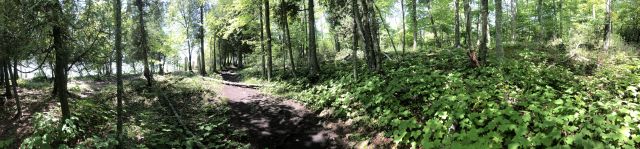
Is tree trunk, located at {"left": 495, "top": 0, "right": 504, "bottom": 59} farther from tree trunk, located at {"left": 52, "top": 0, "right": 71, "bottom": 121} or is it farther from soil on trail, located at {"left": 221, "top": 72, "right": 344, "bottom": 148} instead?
tree trunk, located at {"left": 52, "top": 0, "right": 71, "bottom": 121}

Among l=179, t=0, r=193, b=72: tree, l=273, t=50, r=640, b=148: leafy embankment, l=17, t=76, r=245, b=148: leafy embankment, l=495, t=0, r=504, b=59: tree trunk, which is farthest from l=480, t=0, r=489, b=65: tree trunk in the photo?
l=179, t=0, r=193, b=72: tree

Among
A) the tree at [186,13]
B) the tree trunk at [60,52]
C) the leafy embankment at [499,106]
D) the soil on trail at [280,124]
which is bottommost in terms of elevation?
the soil on trail at [280,124]

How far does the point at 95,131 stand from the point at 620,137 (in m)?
11.0

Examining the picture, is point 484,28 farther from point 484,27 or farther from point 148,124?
point 148,124

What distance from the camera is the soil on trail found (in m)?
8.66

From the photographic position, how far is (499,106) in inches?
258

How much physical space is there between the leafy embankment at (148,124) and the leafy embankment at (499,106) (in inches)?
130

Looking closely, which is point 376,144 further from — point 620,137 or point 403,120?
point 620,137

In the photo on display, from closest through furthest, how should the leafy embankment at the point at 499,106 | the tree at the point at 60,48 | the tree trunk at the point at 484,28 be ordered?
1. the leafy embankment at the point at 499,106
2. the tree at the point at 60,48
3. the tree trunk at the point at 484,28

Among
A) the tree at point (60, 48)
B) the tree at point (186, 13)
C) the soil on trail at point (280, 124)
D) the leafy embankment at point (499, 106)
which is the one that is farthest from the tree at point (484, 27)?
the tree at point (186, 13)

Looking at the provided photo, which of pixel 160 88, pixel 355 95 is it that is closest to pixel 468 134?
pixel 355 95

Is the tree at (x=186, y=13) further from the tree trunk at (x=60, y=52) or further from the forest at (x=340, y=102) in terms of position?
the tree trunk at (x=60, y=52)

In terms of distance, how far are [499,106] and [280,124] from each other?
5.79 m

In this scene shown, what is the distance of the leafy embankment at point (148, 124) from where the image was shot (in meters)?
7.44
